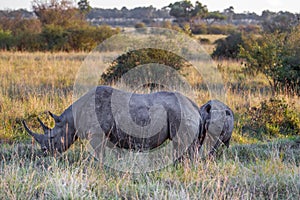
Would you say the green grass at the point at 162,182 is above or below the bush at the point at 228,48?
below

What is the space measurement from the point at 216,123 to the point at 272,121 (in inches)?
121

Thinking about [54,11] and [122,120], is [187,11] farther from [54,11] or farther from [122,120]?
[122,120]

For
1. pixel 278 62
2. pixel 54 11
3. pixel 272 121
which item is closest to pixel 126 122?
pixel 272 121

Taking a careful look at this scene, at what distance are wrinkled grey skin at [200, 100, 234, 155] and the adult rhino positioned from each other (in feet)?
1.37

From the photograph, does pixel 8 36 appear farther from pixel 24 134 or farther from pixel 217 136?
pixel 217 136

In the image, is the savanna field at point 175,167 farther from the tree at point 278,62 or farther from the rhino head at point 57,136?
the tree at point 278,62

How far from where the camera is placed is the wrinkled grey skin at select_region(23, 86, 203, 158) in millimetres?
5617

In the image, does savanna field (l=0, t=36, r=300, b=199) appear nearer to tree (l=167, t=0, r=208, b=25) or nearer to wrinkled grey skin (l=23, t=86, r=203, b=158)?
wrinkled grey skin (l=23, t=86, r=203, b=158)

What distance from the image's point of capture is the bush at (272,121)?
859 centimetres

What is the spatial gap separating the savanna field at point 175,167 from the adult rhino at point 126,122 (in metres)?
0.33

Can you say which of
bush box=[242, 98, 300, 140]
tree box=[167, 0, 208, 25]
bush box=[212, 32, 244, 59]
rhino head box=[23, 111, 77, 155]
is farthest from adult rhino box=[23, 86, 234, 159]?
tree box=[167, 0, 208, 25]

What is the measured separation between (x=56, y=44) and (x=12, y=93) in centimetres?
1614

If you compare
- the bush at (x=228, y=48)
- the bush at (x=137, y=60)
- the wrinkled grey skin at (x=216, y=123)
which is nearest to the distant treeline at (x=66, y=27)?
the bush at (x=228, y=48)

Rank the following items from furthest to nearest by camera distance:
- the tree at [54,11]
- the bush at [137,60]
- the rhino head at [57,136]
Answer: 1. the tree at [54,11]
2. the bush at [137,60]
3. the rhino head at [57,136]
